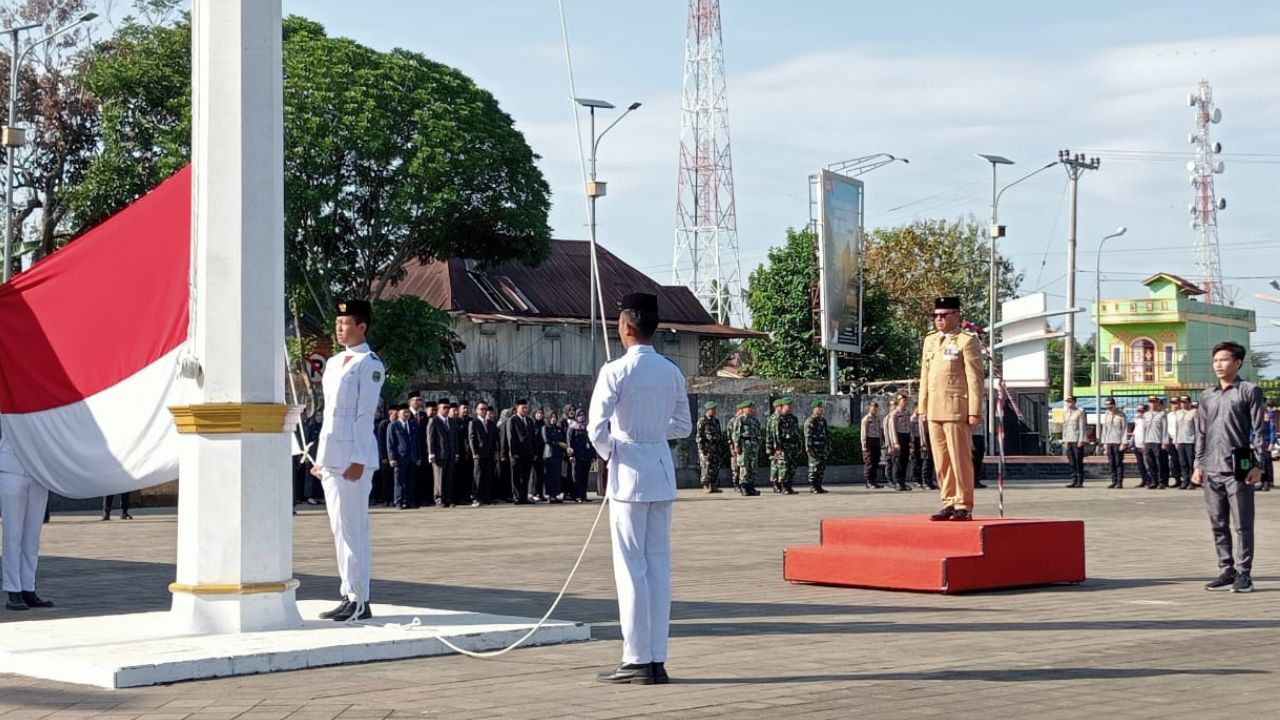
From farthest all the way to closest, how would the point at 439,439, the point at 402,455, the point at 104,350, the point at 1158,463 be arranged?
the point at 1158,463 < the point at 439,439 < the point at 402,455 < the point at 104,350

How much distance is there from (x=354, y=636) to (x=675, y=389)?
233 cm

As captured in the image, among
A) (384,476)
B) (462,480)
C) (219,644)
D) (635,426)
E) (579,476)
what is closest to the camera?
(635,426)

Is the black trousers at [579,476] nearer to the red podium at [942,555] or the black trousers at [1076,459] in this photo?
the black trousers at [1076,459]

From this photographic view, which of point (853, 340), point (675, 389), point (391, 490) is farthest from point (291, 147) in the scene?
point (675, 389)

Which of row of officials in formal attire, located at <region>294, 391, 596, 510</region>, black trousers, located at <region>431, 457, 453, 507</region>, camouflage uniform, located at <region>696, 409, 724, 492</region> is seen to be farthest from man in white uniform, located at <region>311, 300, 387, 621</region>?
A: camouflage uniform, located at <region>696, 409, 724, 492</region>

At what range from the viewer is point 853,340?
44406 millimetres

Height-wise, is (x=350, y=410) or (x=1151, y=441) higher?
(x=350, y=410)

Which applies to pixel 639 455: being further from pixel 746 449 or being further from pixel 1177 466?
pixel 1177 466

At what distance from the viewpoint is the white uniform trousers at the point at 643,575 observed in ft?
27.1

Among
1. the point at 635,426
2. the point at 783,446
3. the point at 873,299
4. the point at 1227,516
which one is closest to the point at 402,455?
the point at 783,446

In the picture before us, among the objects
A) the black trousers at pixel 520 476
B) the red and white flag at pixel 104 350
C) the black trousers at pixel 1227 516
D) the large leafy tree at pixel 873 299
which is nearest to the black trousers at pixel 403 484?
the black trousers at pixel 520 476

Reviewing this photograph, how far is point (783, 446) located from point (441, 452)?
8.16 meters

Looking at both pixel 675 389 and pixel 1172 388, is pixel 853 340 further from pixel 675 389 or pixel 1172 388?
pixel 1172 388

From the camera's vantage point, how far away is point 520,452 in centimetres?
3011
